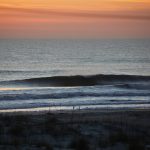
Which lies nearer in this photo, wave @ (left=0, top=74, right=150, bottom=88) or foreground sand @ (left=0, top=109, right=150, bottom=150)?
foreground sand @ (left=0, top=109, right=150, bottom=150)

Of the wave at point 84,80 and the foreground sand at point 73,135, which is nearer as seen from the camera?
the foreground sand at point 73,135

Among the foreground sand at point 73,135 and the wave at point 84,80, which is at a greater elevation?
the wave at point 84,80

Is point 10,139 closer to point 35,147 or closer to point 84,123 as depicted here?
point 35,147

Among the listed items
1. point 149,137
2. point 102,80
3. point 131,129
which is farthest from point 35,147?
point 102,80

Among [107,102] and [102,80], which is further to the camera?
[102,80]

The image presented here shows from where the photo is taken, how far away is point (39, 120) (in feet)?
51.9

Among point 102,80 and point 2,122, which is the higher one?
point 102,80

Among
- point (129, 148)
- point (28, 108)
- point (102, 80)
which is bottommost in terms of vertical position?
point (129, 148)

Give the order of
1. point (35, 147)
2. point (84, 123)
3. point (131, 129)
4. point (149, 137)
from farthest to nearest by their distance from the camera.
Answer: point (84, 123), point (131, 129), point (149, 137), point (35, 147)

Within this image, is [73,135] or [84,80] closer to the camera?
[73,135]

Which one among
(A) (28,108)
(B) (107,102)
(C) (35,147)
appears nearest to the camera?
(C) (35,147)

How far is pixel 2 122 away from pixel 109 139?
169 inches

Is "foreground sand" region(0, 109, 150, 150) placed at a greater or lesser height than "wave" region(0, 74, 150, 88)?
lesser

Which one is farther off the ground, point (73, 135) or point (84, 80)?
point (84, 80)
